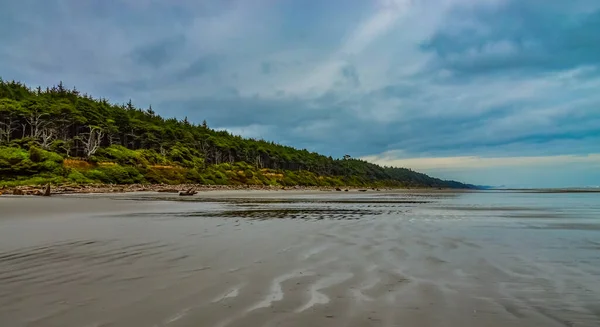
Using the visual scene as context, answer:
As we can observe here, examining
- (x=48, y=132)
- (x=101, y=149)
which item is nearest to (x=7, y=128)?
(x=48, y=132)

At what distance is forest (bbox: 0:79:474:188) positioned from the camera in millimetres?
47688

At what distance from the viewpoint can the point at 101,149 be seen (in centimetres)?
6719

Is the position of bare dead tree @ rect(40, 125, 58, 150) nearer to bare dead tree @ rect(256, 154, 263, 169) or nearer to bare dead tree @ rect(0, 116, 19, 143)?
bare dead tree @ rect(0, 116, 19, 143)

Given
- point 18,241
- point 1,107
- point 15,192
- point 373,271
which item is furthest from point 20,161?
point 373,271

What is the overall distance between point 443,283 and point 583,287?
1.55 m

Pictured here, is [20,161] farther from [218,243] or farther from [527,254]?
[527,254]

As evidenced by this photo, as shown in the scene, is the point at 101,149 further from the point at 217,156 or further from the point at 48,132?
the point at 217,156

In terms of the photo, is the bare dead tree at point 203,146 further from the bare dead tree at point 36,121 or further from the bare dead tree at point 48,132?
the bare dead tree at point 36,121

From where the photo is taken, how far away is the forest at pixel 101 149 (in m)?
47.7

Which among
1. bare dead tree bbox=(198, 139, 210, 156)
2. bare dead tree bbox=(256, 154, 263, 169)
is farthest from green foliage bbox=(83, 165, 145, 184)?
bare dead tree bbox=(256, 154, 263, 169)

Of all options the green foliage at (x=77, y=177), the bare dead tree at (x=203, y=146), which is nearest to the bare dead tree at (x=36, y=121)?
the green foliage at (x=77, y=177)

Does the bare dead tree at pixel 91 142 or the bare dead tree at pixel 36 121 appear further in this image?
the bare dead tree at pixel 36 121

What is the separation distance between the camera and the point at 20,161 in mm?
45406

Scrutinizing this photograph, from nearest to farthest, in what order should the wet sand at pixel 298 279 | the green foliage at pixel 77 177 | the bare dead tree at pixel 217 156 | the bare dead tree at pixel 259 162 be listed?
the wet sand at pixel 298 279, the green foliage at pixel 77 177, the bare dead tree at pixel 217 156, the bare dead tree at pixel 259 162
